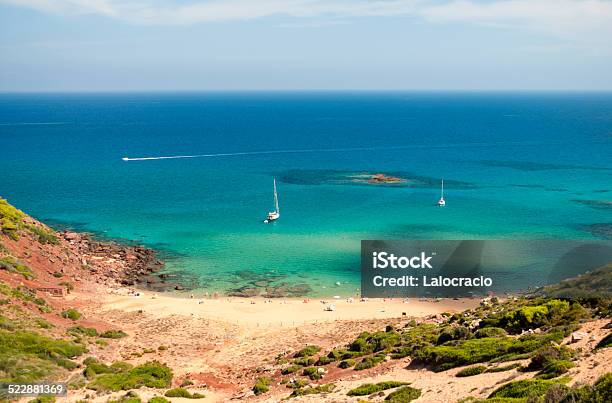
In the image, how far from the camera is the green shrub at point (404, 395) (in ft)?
58.9

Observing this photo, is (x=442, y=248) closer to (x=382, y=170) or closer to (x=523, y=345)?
(x=523, y=345)

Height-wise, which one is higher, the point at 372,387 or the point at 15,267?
the point at 15,267

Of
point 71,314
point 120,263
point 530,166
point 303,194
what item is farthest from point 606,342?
point 530,166

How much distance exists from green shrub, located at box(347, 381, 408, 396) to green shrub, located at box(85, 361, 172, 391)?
883 centimetres

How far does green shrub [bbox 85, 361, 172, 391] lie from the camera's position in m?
22.4

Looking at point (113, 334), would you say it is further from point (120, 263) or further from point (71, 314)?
point (120, 263)

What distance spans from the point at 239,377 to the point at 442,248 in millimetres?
30281

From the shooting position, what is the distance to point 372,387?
19828 mm

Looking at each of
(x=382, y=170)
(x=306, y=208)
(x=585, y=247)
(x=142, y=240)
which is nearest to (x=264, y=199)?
(x=306, y=208)

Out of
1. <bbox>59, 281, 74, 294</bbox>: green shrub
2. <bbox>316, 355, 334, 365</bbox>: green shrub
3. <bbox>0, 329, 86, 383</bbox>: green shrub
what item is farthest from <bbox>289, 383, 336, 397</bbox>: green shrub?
<bbox>59, 281, 74, 294</bbox>: green shrub

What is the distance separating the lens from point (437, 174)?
8738 centimetres

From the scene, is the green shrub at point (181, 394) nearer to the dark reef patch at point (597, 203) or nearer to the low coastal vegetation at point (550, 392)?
the low coastal vegetation at point (550, 392)

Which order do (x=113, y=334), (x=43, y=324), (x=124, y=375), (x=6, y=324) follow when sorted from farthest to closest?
1. (x=113, y=334)
2. (x=43, y=324)
3. (x=6, y=324)
4. (x=124, y=375)

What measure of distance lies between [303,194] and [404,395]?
56.7 metres
